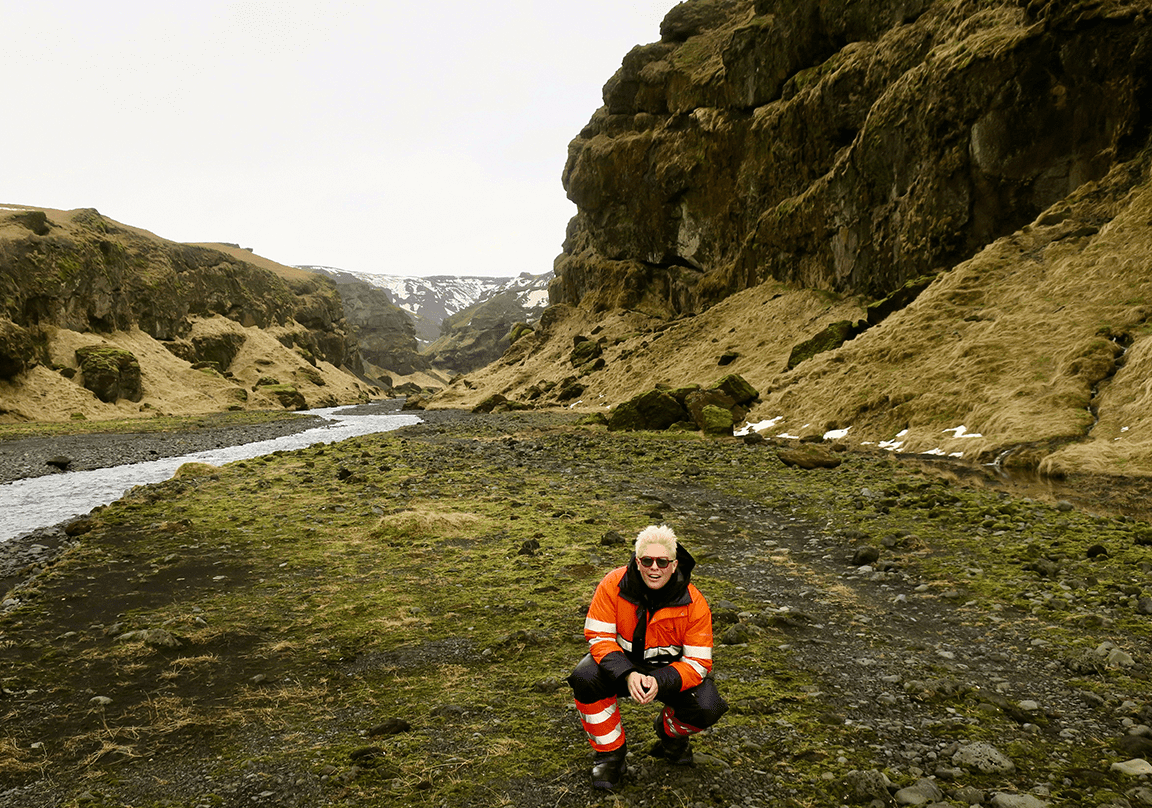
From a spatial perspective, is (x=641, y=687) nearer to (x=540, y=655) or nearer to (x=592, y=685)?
(x=592, y=685)

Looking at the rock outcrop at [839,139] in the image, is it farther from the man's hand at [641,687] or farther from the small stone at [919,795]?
the man's hand at [641,687]

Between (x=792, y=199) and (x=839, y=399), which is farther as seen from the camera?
(x=792, y=199)

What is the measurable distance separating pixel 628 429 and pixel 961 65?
90.7ft

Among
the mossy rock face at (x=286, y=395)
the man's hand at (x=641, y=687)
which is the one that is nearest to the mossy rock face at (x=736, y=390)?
the man's hand at (x=641, y=687)

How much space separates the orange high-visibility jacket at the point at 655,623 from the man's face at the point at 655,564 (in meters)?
0.08

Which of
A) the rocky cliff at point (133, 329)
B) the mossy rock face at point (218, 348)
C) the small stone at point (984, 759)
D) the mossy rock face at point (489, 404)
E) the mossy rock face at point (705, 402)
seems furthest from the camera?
the mossy rock face at point (218, 348)

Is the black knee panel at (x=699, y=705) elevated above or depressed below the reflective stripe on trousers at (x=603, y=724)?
above

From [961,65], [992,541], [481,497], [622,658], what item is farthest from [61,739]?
[961,65]

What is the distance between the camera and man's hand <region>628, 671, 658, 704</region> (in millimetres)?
4520

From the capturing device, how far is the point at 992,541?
1088 cm

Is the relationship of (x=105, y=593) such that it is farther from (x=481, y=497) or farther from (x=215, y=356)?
(x=215, y=356)

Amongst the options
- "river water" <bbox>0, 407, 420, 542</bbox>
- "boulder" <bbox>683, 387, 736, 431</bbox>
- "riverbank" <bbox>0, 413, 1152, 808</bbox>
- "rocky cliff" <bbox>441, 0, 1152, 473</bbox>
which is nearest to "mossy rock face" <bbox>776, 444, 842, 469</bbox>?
"rocky cliff" <bbox>441, 0, 1152, 473</bbox>

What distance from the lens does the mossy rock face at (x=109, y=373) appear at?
62.3 meters

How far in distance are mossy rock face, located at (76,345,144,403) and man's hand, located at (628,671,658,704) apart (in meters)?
75.6
